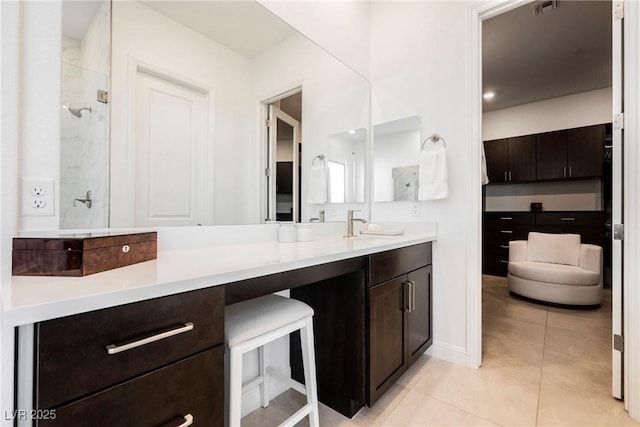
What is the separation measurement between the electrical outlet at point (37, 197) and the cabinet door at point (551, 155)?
5.36m

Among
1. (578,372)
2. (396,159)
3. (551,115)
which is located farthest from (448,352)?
(551,115)

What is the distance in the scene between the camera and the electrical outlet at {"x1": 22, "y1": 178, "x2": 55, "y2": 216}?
2.81 feet

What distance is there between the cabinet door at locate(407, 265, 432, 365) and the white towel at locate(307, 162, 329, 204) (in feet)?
2.68

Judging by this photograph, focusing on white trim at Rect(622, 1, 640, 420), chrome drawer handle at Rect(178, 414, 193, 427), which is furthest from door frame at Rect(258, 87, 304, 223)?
white trim at Rect(622, 1, 640, 420)

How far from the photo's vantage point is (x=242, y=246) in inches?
56.1

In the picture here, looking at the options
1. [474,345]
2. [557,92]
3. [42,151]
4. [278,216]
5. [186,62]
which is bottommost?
[474,345]

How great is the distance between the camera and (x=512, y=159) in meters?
4.52

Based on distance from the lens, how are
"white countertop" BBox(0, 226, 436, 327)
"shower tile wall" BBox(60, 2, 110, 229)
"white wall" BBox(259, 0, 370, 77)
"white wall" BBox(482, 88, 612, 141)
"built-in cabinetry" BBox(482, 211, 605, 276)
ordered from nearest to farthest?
"white countertop" BBox(0, 226, 436, 327)
"shower tile wall" BBox(60, 2, 110, 229)
"white wall" BBox(259, 0, 370, 77)
"built-in cabinetry" BBox(482, 211, 605, 276)
"white wall" BBox(482, 88, 612, 141)

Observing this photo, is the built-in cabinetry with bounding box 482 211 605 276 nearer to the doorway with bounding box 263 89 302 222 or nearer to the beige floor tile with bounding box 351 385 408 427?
the beige floor tile with bounding box 351 385 408 427

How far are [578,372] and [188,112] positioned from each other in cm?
271

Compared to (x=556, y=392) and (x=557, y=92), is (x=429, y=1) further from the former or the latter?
(x=557, y=92)

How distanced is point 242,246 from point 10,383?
37.4 inches

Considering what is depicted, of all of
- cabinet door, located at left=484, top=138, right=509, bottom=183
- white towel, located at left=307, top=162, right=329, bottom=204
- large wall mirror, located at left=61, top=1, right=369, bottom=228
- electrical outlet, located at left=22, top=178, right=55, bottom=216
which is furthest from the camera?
cabinet door, located at left=484, top=138, right=509, bottom=183

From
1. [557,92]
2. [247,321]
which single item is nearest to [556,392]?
[247,321]
